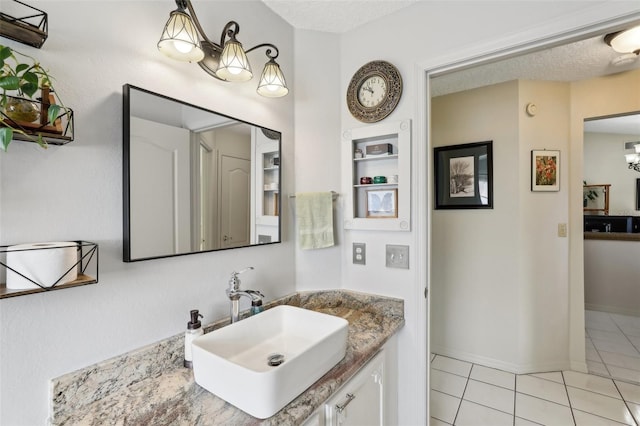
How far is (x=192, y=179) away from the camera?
1.20 meters

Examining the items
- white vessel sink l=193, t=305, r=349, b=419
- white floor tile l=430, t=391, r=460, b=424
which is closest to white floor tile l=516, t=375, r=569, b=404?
white floor tile l=430, t=391, r=460, b=424

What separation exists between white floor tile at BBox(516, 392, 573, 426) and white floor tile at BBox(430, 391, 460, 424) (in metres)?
0.40

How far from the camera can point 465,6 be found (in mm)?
1415

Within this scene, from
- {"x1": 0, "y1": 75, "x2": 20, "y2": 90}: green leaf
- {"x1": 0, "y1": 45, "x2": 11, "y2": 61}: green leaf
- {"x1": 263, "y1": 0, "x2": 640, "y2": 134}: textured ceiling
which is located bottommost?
{"x1": 0, "y1": 75, "x2": 20, "y2": 90}: green leaf

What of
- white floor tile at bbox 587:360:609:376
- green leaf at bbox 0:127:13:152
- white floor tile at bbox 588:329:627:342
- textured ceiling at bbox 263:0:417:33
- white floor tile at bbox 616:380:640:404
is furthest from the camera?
white floor tile at bbox 588:329:627:342

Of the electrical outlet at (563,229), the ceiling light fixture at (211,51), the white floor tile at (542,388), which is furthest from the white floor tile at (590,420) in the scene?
the ceiling light fixture at (211,51)

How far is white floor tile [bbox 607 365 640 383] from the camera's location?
2.31m

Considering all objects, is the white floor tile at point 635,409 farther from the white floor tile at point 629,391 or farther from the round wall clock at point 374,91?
the round wall clock at point 374,91

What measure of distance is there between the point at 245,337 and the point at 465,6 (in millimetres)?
1880

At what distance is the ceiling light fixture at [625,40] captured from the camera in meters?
1.73

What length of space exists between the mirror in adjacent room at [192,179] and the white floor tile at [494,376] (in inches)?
84.9

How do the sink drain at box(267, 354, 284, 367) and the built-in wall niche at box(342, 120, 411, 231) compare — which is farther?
the built-in wall niche at box(342, 120, 411, 231)

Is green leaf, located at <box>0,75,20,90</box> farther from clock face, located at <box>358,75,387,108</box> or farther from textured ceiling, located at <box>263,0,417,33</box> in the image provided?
clock face, located at <box>358,75,387,108</box>

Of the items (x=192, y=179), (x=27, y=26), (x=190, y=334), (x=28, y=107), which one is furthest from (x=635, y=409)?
(x=27, y=26)
